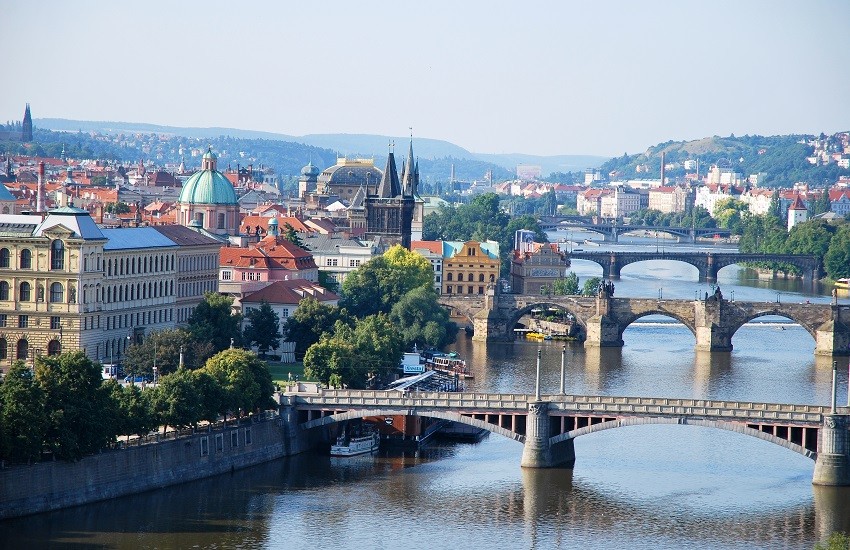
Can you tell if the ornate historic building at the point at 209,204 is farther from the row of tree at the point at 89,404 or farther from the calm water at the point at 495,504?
A: the row of tree at the point at 89,404

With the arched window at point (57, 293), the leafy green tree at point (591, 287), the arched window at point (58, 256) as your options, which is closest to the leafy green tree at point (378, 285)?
the leafy green tree at point (591, 287)

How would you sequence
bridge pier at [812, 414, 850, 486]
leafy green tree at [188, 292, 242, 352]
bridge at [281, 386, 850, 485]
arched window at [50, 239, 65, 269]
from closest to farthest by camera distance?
bridge pier at [812, 414, 850, 486] < bridge at [281, 386, 850, 485] < arched window at [50, 239, 65, 269] < leafy green tree at [188, 292, 242, 352]

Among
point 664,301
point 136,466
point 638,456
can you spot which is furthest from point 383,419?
point 664,301

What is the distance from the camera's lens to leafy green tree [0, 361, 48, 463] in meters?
54.5

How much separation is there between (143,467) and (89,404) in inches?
122

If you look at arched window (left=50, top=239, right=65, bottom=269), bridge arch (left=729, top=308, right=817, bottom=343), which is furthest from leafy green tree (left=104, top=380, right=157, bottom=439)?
bridge arch (left=729, top=308, right=817, bottom=343)

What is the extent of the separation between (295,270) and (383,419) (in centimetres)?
3356

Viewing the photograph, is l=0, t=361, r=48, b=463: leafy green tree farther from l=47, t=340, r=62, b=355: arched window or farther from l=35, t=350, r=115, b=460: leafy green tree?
l=47, t=340, r=62, b=355: arched window

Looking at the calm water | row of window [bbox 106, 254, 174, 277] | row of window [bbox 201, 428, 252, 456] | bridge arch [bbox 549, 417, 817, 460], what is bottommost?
the calm water

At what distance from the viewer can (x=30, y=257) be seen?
2963 inches

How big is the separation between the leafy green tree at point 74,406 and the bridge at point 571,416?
10.2 metres

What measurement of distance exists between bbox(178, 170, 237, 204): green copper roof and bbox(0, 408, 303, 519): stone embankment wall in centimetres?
4721

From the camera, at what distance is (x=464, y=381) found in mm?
86250

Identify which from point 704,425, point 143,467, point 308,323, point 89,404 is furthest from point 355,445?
point 308,323
